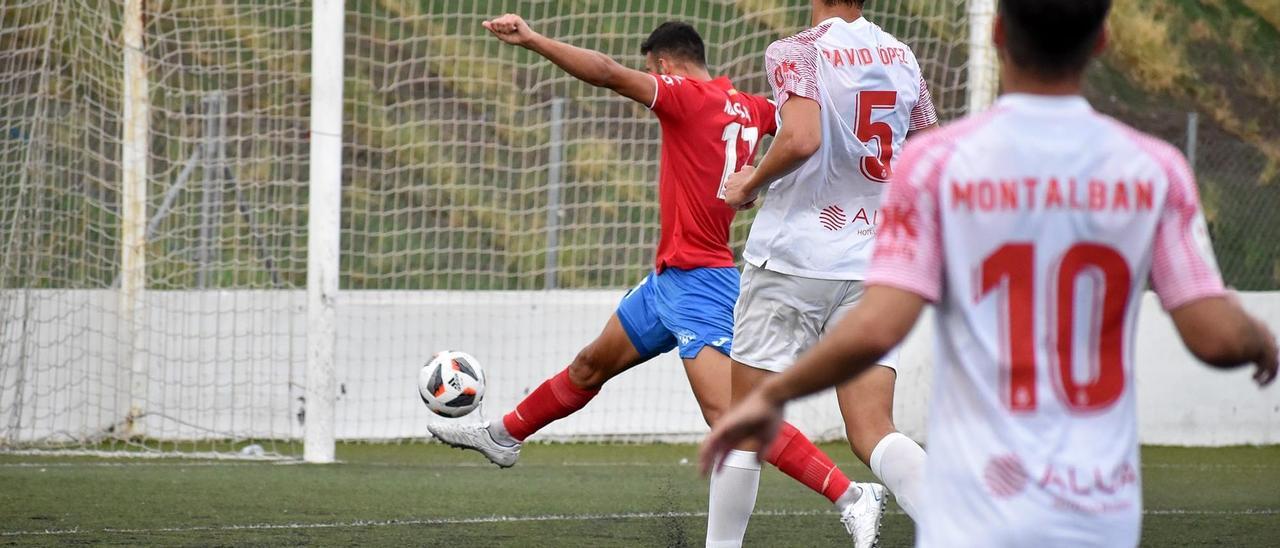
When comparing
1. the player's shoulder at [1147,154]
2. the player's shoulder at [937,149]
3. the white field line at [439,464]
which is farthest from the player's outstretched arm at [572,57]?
the white field line at [439,464]

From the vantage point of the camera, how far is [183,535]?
5.49 m

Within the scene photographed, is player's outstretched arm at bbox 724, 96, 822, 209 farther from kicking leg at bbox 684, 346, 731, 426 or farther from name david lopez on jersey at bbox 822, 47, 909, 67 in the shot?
kicking leg at bbox 684, 346, 731, 426

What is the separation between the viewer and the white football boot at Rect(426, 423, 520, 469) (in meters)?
5.89

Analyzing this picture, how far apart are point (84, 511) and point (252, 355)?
3130mm

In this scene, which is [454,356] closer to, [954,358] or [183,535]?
[183,535]

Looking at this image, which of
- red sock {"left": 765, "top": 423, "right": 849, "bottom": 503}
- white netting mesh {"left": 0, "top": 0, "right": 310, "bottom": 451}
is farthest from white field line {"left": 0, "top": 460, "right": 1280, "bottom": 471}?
red sock {"left": 765, "top": 423, "right": 849, "bottom": 503}

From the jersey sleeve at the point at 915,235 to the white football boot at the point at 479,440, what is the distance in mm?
3930

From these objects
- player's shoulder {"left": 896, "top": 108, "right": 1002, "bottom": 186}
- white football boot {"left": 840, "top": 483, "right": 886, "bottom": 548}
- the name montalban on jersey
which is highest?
player's shoulder {"left": 896, "top": 108, "right": 1002, "bottom": 186}

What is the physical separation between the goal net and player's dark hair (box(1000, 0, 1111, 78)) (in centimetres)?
681

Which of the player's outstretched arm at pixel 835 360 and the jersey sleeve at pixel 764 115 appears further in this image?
the jersey sleeve at pixel 764 115

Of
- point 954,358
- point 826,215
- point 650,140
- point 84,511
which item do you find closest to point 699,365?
point 826,215

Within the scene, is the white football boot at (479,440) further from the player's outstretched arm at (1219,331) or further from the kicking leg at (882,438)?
the player's outstretched arm at (1219,331)

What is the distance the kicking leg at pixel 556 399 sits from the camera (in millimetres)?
5594

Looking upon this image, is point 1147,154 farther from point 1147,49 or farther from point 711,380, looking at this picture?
point 1147,49
